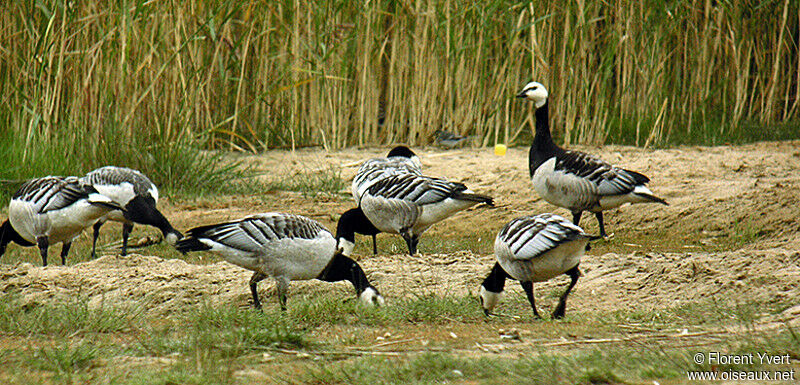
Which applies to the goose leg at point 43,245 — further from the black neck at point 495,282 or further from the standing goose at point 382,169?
the black neck at point 495,282

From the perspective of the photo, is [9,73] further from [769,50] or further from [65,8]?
[769,50]

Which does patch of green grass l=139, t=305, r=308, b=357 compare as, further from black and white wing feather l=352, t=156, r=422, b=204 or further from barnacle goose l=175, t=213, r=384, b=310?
black and white wing feather l=352, t=156, r=422, b=204

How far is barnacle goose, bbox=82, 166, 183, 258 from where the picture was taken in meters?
7.45

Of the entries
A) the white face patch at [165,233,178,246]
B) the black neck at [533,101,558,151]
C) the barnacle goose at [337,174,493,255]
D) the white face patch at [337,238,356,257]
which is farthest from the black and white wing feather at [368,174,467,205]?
the white face patch at [165,233,178,246]

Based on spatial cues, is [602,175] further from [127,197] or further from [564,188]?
[127,197]

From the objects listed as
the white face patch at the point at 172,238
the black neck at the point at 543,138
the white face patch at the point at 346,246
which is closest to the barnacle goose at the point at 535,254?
the white face patch at the point at 346,246

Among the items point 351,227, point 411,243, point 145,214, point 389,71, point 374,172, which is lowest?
point 411,243

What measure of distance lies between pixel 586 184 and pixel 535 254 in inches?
119

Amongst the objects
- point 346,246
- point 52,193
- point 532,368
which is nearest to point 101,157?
point 52,193

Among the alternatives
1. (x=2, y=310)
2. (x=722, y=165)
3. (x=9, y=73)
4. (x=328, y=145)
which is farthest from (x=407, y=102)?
(x=2, y=310)

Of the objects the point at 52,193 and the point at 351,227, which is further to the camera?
the point at 351,227

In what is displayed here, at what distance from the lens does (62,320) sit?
488 cm

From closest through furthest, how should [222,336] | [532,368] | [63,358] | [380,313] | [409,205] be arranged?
[532,368] < [63,358] < [222,336] < [380,313] < [409,205]

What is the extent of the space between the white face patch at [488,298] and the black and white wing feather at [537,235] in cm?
24
